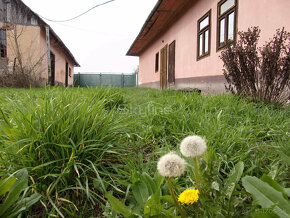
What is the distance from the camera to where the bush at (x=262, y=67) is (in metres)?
3.40

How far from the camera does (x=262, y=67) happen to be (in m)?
3.60

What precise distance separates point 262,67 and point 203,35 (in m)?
4.99

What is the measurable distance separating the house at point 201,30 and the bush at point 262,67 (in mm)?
803

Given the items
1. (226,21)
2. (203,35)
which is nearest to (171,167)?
(226,21)

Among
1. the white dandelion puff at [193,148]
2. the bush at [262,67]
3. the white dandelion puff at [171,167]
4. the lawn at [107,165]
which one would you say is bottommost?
the lawn at [107,165]

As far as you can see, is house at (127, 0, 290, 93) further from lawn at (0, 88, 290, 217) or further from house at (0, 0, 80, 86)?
house at (0, 0, 80, 86)

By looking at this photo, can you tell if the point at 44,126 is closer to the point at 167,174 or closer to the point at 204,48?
the point at 167,174

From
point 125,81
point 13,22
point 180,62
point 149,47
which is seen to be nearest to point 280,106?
point 180,62

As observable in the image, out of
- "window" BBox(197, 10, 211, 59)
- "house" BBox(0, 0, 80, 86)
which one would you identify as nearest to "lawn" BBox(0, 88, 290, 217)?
"window" BBox(197, 10, 211, 59)

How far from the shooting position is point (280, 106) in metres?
3.46

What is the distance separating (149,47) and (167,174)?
1825cm

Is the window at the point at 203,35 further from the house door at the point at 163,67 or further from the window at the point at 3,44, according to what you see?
the window at the point at 3,44

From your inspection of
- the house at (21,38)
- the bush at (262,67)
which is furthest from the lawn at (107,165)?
the house at (21,38)

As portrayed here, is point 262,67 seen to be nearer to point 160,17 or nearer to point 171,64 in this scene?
point 171,64
